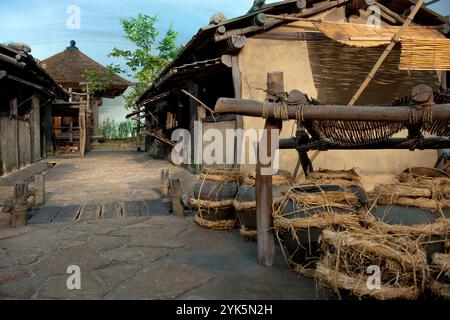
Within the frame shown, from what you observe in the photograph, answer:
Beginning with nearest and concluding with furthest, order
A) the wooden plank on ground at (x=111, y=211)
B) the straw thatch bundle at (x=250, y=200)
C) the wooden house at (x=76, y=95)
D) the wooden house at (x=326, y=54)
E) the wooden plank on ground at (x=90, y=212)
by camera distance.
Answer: the straw thatch bundle at (x=250, y=200), the wooden plank on ground at (x=90, y=212), the wooden plank on ground at (x=111, y=211), the wooden house at (x=326, y=54), the wooden house at (x=76, y=95)

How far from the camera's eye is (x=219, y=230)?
5.67 m

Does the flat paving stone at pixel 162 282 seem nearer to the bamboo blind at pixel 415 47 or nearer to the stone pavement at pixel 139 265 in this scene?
the stone pavement at pixel 139 265

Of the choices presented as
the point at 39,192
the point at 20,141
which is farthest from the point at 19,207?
the point at 20,141

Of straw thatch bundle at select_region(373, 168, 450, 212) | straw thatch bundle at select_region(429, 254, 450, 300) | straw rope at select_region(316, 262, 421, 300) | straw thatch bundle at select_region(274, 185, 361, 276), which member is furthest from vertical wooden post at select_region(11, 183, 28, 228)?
straw thatch bundle at select_region(429, 254, 450, 300)

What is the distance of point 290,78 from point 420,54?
259cm

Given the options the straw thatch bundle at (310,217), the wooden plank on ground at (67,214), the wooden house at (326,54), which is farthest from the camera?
the wooden house at (326,54)

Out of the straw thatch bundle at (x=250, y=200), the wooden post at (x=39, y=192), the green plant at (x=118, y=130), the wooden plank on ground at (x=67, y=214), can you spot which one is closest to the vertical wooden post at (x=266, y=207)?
the straw thatch bundle at (x=250, y=200)

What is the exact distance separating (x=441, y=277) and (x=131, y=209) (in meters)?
5.31

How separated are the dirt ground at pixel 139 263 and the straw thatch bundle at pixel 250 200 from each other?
18 cm

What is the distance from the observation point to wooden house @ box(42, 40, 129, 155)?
70.3ft

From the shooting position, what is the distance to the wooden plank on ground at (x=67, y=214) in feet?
20.4

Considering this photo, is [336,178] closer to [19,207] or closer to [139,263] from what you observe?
[139,263]
